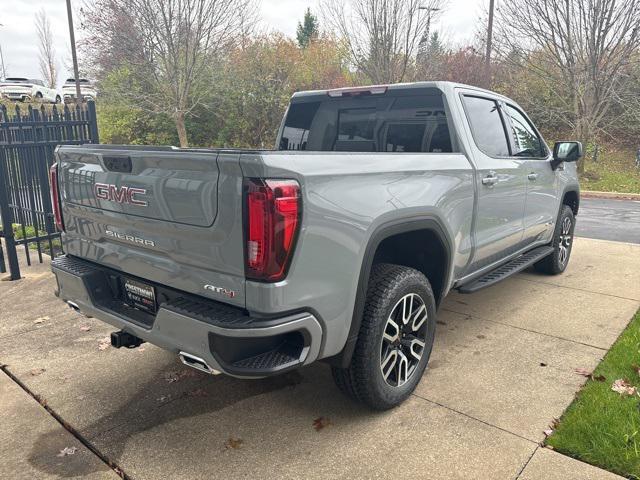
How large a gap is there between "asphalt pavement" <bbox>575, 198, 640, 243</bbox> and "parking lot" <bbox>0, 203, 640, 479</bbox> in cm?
470

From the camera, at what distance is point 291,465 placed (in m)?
2.53

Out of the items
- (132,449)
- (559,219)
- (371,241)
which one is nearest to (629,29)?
(559,219)

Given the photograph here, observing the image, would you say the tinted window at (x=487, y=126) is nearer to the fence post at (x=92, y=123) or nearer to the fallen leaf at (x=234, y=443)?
the fallen leaf at (x=234, y=443)

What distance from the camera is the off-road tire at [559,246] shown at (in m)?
5.49

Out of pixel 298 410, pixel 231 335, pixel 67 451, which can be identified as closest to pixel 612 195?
pixel 298 410

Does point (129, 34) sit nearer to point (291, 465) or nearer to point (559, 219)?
point (559, 219)

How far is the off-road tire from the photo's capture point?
5.49 m

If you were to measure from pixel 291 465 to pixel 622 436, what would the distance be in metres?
1.71

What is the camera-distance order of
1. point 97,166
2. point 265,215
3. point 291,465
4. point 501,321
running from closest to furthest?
1. point 265,215
2. point 291,465
3. point 97,166
4. point 501,321

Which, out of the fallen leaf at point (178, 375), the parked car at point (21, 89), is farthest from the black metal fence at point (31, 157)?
the parked car at point (21, 89)

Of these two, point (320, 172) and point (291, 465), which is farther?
point (291, 465)

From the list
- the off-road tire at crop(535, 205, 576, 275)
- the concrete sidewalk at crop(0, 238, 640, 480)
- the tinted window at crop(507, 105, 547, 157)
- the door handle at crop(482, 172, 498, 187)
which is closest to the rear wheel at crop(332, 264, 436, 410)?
the concrete sidewalk at crop(0, 238, 640, 480)

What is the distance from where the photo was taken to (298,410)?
303 centimetres

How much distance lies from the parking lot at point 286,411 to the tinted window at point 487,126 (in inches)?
57.5
